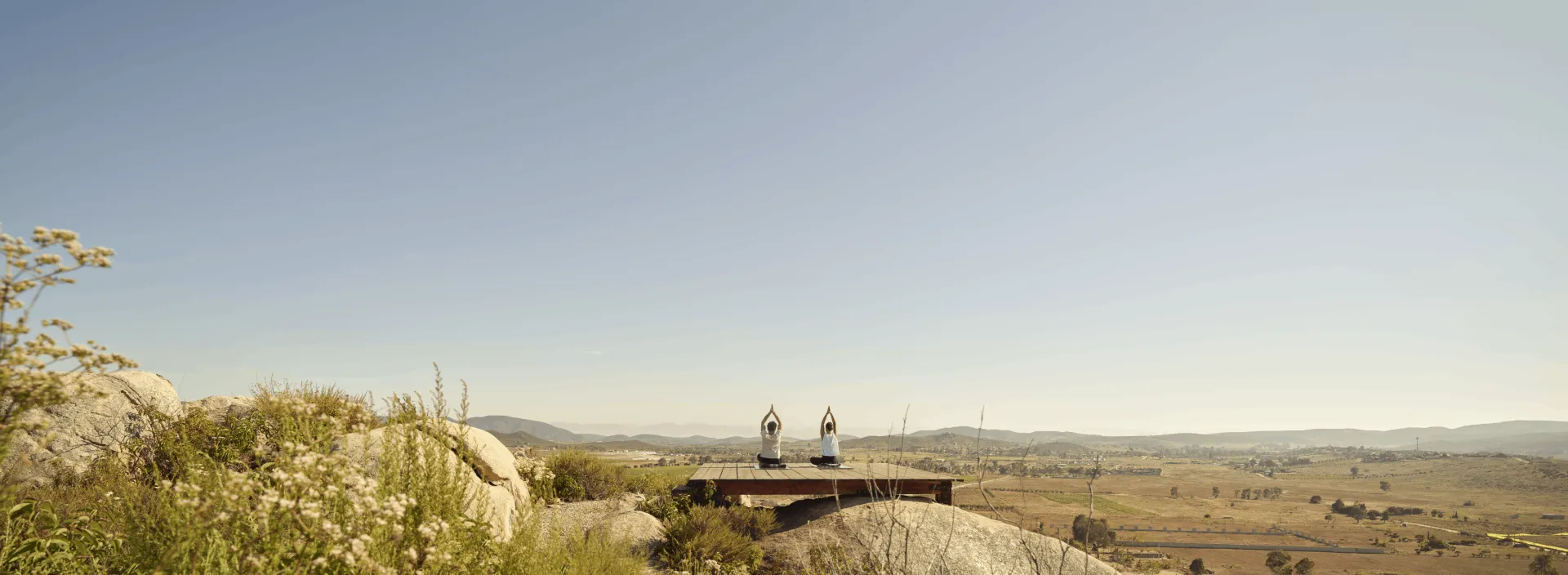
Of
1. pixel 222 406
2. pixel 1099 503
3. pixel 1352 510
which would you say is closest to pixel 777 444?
pixel 222 406

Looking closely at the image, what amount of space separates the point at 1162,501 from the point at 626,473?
9042 centimetres

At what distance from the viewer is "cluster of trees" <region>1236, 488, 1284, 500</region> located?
96.2m

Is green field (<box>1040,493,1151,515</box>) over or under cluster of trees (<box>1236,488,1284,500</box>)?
over

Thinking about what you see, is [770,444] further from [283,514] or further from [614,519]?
[283,514]

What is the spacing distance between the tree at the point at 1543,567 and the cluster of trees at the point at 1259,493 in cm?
4355

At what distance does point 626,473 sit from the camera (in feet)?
55.0

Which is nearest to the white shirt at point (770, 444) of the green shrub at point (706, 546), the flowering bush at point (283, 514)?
the green shrub at point (706, 546)

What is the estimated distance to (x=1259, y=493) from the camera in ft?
329

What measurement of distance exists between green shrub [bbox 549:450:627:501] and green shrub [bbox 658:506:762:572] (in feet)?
9.82

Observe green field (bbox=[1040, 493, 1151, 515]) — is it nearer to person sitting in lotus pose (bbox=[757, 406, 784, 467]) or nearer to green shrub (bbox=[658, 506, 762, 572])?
person sitting in lotus pose (bbox=[757, 406, 784, 467])

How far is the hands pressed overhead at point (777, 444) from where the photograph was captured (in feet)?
52.1

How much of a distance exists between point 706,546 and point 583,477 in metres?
4.95

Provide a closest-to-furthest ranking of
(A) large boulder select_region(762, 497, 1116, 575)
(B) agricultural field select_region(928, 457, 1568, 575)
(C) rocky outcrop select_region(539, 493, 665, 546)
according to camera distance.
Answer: (A) large boulder select_region(762, 497, 1116, 575)
(C) rocky outcrop select_region(539, 493, 665, 546)
(B) agricultural field select_region(928, 457, 1568, 575)

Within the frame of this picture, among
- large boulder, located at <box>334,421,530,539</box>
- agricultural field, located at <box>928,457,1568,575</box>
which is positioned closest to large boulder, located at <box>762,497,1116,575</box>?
large boulder, located at <box>334,421,530,539</box>
